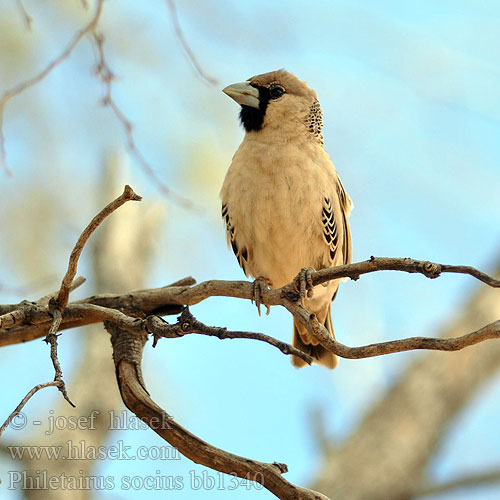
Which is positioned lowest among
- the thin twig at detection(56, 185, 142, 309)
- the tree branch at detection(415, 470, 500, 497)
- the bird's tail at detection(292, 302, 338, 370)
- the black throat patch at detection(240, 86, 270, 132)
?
the thin twig at detection(56, 185, 142, 309)

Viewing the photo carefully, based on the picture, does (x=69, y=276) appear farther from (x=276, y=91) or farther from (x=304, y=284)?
(x=276, y=91)

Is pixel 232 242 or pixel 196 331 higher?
pixel 232 242

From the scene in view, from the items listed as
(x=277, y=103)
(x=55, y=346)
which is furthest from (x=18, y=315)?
(x=277, y=103)

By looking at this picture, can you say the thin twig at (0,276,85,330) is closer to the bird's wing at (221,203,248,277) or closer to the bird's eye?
the bird's wing at (221,203,248,277)

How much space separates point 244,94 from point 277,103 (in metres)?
0.25

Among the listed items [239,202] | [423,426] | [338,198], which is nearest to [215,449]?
[239,202]

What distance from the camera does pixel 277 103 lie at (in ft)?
18.2

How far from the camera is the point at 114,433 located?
6.93 meters

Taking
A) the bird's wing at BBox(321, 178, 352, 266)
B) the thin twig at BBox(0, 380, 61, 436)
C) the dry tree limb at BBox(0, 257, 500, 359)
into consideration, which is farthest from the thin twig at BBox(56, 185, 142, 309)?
the bird's wing at BBox(321, 178, 352, 266)

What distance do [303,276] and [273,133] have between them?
190 centimetres

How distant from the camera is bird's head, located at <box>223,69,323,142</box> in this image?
548 centimetres

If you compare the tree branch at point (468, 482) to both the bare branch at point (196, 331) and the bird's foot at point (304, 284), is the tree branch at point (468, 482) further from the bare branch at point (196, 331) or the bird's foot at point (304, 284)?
the bare branch at point (196, 331)

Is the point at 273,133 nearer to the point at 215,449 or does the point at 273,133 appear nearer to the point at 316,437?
the point at 215,449

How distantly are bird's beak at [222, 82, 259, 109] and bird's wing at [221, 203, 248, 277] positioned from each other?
0.78m
